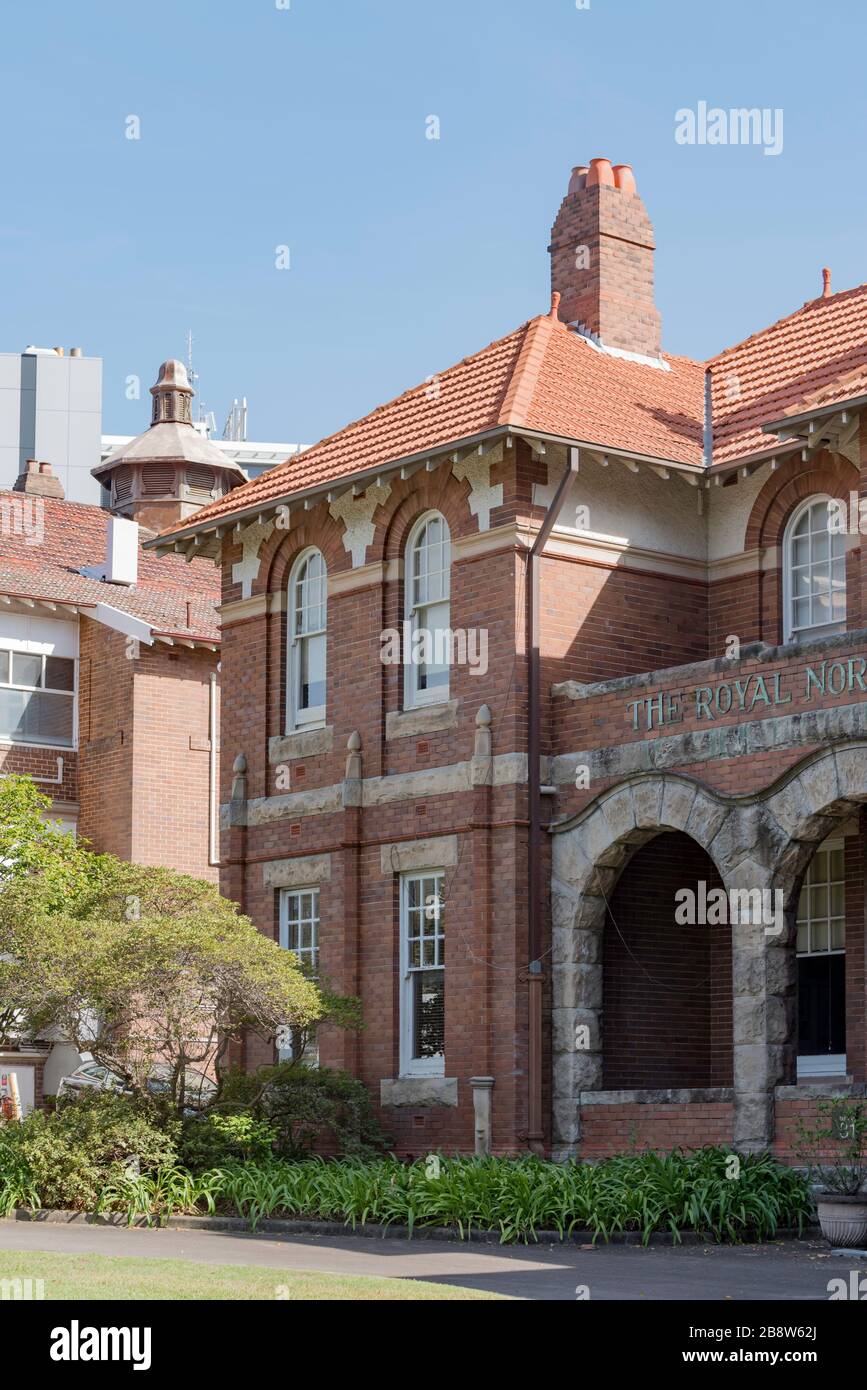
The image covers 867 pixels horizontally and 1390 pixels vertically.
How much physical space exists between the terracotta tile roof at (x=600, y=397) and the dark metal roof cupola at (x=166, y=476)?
24.8 m

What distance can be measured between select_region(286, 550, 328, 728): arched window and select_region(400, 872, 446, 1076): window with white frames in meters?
2.87

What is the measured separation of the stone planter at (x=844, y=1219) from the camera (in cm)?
1627

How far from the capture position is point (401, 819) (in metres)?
22.7

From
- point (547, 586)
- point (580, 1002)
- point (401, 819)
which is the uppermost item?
point (547, 586)

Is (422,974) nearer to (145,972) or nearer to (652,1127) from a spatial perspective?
(652,1127)

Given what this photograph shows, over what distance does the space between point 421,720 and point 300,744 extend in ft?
7.53

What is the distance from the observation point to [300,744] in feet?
80.1

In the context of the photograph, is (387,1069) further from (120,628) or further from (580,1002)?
(120,628)

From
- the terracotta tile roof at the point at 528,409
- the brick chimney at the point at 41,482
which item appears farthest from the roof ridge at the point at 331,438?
the brick chimney at the point at 41,482

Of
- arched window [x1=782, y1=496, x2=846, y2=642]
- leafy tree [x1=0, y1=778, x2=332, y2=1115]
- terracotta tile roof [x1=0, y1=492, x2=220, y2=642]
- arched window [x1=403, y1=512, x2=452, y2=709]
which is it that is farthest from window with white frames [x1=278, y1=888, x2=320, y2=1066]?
terracotta tile roof [x1=0, y1=492, x2=220, y2=642]

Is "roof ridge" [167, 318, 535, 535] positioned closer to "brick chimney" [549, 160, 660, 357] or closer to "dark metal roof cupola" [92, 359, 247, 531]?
"brick chimney" [549, 160, 660, 357]

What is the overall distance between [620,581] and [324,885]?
192 inches

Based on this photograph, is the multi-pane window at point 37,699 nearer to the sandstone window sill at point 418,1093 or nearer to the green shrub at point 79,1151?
the sandstone window sill at point 418,1093
